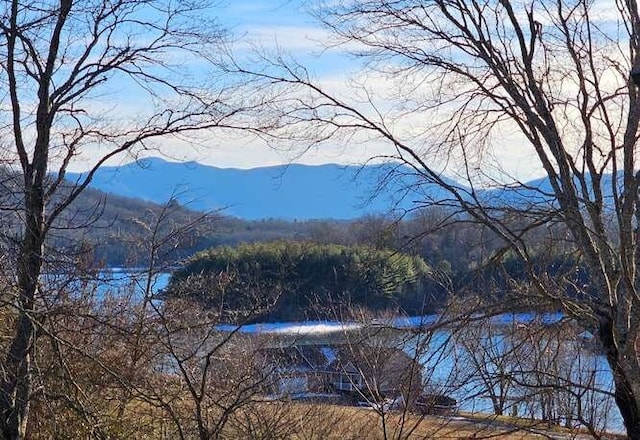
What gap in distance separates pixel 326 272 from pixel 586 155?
1704 centimetres

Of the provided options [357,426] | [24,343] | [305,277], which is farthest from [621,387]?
[305,277]

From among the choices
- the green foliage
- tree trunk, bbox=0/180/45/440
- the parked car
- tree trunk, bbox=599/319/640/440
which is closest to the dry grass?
the parked car

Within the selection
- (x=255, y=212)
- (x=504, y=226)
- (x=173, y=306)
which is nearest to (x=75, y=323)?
(x=173, y=306)

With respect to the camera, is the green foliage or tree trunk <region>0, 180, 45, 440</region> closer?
tree trunk <region>0, 180, 45, 440</region>

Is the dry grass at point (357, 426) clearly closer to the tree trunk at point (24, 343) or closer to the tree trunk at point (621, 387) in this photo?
the tree trunk at point (621, 387)

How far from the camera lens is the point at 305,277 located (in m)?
25.2

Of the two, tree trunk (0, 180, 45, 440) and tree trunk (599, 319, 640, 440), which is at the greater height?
tree trunk (0, 180, 45, 440)

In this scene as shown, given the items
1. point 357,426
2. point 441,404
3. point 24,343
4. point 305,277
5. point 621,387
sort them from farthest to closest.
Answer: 1. point 305,277
2. point 357,426
3. point 441,404
4. point 621,387
5. point 24,343

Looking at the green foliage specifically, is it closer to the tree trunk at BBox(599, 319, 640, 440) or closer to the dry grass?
the dry grass

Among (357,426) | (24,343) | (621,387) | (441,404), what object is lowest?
(357,426)

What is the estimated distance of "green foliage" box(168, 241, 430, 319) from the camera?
575 inches

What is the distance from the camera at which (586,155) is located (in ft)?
25.8

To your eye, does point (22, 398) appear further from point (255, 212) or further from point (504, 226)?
point (255, 212)

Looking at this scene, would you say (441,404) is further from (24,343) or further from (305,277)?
(305,277)
